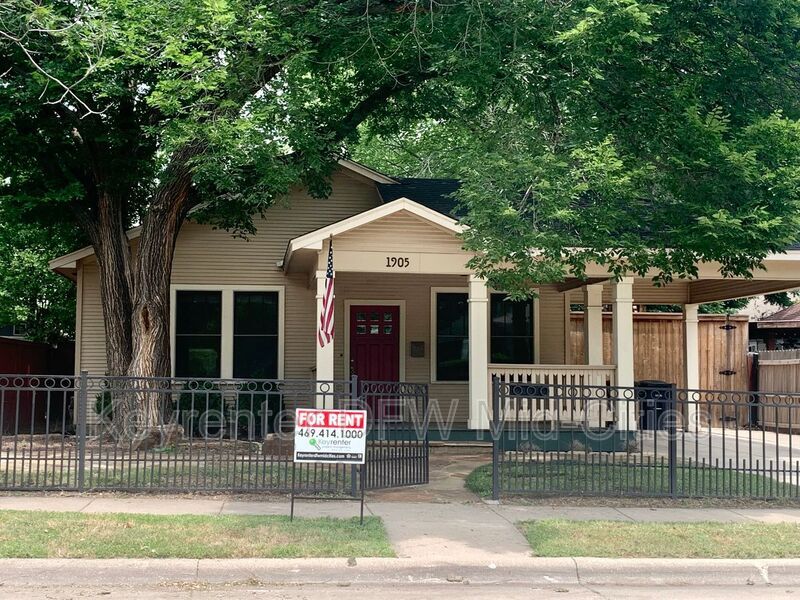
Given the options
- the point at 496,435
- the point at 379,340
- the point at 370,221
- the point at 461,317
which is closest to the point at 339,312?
the point at 379,340

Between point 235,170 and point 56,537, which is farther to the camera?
point 235,170

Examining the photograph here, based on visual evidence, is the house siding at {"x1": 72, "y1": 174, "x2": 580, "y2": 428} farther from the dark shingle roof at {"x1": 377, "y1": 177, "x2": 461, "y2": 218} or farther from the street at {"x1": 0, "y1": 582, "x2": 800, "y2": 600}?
the street at {"x1": 0, "y1": 582, "x2": 800, "y2": 600}

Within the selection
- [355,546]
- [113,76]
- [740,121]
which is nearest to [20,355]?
[113,76]

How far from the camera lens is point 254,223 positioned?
1772 cm

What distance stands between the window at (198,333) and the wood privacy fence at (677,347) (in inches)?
347

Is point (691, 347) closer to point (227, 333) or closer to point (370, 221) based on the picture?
point (370, 221)

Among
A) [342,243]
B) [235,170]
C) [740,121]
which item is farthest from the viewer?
[342,243]

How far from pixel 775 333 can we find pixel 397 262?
16.4 metres

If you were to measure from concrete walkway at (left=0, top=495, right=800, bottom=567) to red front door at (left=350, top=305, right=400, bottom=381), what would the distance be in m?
7.83

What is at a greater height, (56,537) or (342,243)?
(342,243)

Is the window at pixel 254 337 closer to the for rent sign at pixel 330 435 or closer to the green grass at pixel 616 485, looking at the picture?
the green grass at pixel 616 485

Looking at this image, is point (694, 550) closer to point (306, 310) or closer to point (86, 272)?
point (306, 310)

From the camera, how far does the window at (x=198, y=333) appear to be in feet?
57.6

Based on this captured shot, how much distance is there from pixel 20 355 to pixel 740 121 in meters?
16.8
